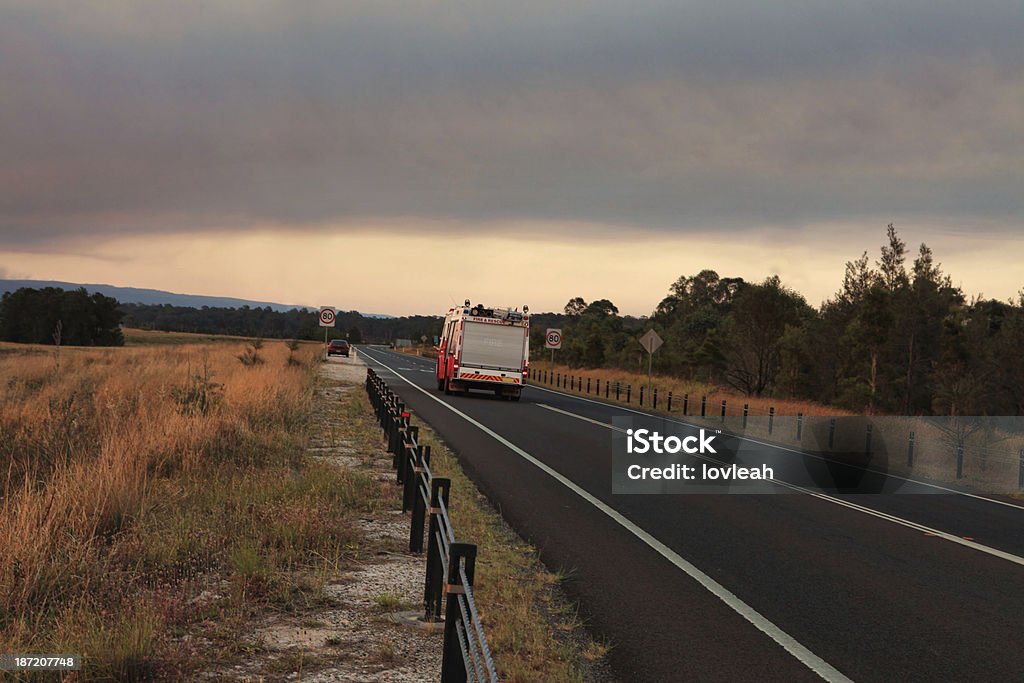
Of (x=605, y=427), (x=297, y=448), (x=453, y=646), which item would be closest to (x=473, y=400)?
(x=605, y=427)

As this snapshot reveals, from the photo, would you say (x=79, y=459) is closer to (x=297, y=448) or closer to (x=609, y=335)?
(x=297, y=448)

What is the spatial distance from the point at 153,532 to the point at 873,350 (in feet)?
163

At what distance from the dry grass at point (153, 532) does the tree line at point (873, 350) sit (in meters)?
32.1

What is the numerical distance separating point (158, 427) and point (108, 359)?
31.4 metres

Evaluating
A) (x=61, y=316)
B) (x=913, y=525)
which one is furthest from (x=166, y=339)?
(x=913, y=525)

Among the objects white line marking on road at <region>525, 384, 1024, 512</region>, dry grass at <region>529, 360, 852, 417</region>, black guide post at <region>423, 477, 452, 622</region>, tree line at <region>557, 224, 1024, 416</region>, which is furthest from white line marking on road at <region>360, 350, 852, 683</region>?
tree line at <region>557, 224, 1024, 416</region>

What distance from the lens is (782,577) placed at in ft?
26.7

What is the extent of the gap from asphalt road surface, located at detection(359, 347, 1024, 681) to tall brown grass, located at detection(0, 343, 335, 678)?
307cm

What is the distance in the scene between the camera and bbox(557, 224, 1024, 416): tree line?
39.2 meters

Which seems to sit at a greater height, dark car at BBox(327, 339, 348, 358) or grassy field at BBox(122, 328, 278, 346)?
dark car at BBox(327, 339, 348, 358)

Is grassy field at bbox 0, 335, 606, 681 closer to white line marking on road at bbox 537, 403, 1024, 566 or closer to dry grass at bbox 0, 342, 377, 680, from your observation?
dry grass at bbox 0, 342, 377, 680

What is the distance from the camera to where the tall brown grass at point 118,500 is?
583 centimetres

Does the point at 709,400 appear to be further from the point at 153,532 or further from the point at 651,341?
the point at 153,532
